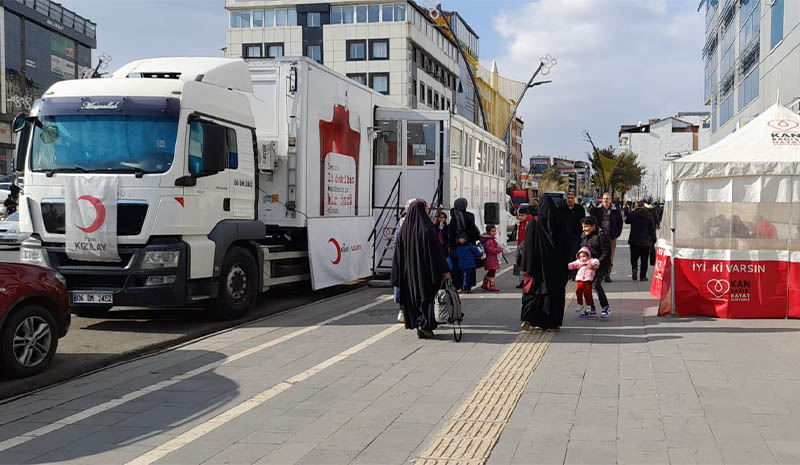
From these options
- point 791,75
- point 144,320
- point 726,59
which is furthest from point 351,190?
point 726,59

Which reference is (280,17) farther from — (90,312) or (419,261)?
(419,261)

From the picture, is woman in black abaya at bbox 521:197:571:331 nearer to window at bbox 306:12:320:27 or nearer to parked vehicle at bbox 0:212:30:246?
parked vehicle at bbox 0:212:30:246

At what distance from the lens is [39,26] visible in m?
67.9

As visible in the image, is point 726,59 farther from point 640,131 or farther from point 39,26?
point 640,131

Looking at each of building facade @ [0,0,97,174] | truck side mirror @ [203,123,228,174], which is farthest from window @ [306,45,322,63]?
truck side mirror @ [203,123,228,174]

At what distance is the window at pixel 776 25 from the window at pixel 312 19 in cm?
3974

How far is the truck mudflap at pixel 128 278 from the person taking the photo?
379 inches

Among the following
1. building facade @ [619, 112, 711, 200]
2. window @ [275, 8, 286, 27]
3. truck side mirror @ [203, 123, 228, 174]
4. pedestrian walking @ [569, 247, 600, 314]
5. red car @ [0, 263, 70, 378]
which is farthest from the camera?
building facade @ [619, 112, 711, 200]

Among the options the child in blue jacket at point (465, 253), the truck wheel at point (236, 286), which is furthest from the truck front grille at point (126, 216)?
the child in blue jacket at point (465, 253)

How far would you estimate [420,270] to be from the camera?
368 inches

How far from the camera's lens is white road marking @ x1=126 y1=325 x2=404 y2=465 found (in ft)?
16.7

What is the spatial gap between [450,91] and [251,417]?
7202 centimetres

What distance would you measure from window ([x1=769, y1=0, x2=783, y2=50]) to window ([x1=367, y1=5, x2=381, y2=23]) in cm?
3642

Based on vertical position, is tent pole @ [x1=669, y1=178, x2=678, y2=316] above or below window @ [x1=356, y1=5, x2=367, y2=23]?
below
